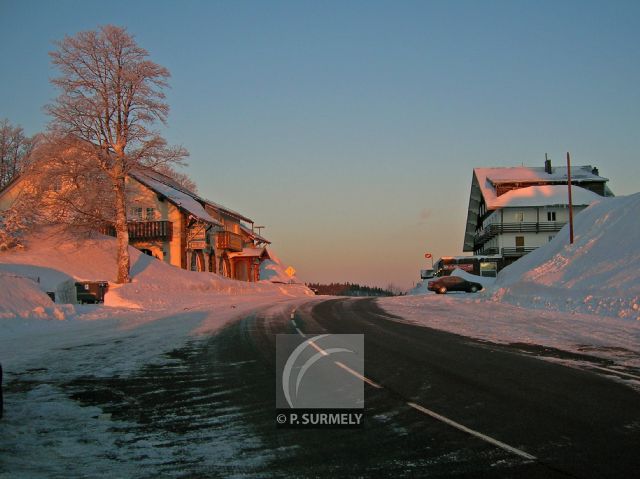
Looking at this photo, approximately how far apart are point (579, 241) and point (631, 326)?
17.1m

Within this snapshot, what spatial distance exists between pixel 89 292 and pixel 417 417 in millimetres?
24120

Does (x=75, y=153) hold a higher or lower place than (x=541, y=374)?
higher

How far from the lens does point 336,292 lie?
88.5 meters

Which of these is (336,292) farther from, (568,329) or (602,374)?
(602,374)

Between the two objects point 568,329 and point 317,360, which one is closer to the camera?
point 317,360

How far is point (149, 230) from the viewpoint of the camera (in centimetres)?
4650

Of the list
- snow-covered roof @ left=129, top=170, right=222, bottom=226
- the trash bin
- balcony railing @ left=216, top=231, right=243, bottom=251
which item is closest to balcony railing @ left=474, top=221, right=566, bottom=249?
balcony railing @ left=216, top=231, right=243, bottom=251

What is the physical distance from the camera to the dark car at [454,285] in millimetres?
45656

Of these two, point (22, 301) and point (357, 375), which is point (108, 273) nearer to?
point (22, 301)

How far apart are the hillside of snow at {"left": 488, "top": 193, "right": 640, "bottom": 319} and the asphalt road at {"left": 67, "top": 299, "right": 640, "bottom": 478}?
38.0 ft

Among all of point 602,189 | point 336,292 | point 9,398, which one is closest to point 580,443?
point 9,398

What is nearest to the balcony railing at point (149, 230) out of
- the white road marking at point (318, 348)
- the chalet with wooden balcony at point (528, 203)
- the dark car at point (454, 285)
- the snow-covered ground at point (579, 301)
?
the dark car at point (454, 285)

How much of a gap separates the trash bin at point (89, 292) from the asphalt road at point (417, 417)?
17.5 m

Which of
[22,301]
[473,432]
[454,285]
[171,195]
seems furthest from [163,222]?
[473,432]
